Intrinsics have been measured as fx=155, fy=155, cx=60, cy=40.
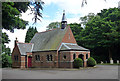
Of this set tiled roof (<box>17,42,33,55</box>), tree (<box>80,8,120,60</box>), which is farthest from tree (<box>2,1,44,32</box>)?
tree (<box>80,8,120,60</box>)

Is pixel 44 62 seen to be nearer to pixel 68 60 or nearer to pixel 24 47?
pixel 68 60

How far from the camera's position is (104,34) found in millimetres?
42750

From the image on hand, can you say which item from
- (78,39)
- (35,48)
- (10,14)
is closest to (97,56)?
(78,39)

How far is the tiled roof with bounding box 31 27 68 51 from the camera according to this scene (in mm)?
33469

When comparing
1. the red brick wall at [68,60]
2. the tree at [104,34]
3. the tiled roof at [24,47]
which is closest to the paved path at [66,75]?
the red brick wall at [68,60]

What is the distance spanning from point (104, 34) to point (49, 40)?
53.5ft

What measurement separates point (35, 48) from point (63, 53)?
9.41 m

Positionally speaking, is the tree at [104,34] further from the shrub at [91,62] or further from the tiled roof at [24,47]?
the tiled roof at [24,47]

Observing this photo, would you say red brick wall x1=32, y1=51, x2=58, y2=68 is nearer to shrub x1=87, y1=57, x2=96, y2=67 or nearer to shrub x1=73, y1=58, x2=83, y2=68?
shrub x1=73, y1=58, x2=83, y2=68

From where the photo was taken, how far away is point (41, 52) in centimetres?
3453

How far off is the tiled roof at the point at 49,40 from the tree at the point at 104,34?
44.1ft

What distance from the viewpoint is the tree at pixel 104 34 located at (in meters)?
40.7

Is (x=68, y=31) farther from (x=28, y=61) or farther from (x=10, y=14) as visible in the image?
(x=10, y=14)

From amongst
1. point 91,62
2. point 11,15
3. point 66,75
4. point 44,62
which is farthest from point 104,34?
point 11,15
